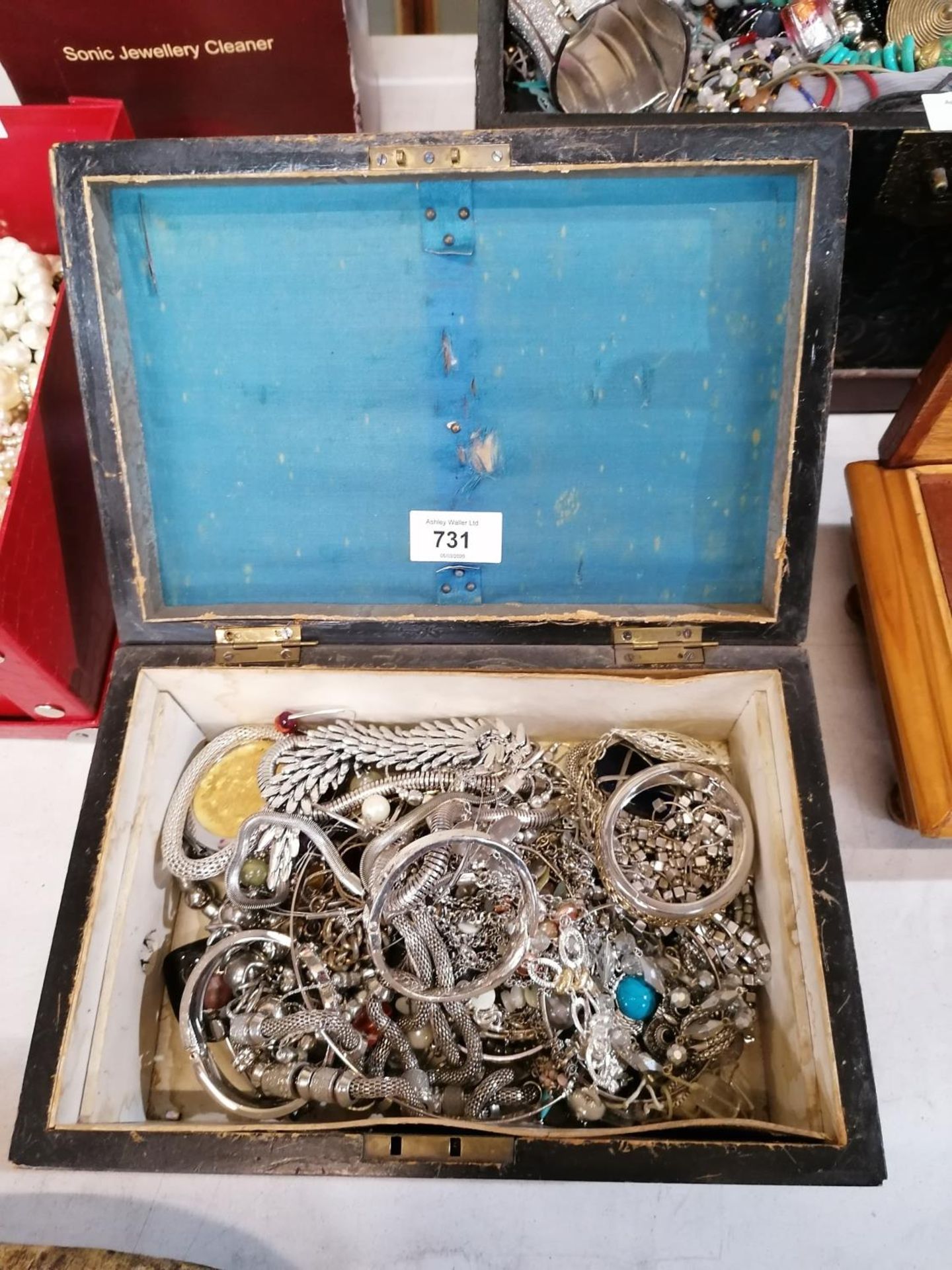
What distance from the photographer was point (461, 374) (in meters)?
0.81

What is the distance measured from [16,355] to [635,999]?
1.06 metres

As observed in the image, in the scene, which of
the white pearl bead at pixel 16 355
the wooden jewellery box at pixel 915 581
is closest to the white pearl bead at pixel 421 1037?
the wooden jewellery box at pixel 915 581

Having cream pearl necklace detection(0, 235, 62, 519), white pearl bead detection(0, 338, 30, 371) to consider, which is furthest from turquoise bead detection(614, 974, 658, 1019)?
white pearl bead detection(0, 338, 30, 371)

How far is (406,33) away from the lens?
5.43ft

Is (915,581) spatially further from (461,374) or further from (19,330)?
(19,330)

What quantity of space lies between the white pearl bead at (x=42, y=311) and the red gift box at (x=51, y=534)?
0.20ft

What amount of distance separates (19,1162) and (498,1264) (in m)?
0.48

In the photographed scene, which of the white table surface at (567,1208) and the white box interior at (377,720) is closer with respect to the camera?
the white box interior at (377,720)

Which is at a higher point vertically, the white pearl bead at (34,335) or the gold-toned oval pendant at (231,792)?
the white pearl bead at (34,335)

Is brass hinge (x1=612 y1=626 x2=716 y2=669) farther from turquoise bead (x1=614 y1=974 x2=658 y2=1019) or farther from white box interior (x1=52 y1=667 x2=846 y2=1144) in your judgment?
turquoise bead (x1=614 y1=974 x2=658 y2=1019)

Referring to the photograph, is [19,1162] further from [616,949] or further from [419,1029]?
[616,949]

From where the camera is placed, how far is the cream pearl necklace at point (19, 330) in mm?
1059

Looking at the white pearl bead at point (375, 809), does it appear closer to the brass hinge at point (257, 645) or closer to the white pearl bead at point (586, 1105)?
the brass hinge at point (257, 645)

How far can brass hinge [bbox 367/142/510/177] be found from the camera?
0.71 meters
